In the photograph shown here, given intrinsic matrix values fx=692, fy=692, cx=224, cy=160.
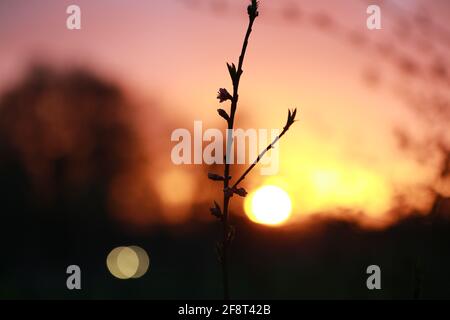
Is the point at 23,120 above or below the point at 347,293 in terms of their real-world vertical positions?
above

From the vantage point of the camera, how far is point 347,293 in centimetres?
461

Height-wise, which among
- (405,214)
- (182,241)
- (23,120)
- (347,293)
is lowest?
(182,241)

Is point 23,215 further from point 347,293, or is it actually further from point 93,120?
point 347,293

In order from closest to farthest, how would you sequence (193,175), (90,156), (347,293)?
(347,293) < (193,175) < (90,156)

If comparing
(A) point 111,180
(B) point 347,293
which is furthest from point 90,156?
(B) point 347,293

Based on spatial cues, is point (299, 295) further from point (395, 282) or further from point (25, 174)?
point (25, 174)

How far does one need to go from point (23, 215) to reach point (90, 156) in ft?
14.3

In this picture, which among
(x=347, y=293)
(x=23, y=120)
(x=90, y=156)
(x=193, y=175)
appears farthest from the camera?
(x=90, y=156)

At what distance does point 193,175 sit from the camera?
1755 cm

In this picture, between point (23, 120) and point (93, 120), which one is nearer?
point (23, 120)
